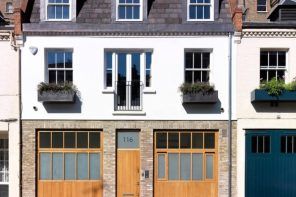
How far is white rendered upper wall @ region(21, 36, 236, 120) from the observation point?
45.7 feet

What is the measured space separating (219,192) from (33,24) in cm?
963

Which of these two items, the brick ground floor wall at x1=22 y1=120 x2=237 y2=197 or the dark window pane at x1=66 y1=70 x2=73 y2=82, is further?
the dark window pane at x1=66 y1=70 x2=73 y2=82

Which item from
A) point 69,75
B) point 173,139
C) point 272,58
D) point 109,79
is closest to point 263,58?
point 272,58

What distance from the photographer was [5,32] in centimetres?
1392

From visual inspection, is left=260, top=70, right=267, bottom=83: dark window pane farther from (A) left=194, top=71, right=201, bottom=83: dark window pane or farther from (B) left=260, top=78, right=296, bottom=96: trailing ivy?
(A) left=194, top=71, right=201, bottom=83: dark window pane

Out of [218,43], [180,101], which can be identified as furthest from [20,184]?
[218,43]

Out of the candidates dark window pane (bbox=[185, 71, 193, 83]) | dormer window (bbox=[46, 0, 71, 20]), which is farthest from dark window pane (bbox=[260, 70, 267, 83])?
dormer window (bbox=[46, 0, 71, 20])

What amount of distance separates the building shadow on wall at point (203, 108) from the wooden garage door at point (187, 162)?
83cm

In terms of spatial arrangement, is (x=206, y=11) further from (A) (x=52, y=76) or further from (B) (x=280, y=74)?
(A) (x=52, y=76)

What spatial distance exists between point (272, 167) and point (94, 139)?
22.5ft

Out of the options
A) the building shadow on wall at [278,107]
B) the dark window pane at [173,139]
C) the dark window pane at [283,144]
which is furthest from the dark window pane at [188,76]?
the dark window pane at [283,144]

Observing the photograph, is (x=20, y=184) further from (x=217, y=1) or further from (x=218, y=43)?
(x=217, y=1)

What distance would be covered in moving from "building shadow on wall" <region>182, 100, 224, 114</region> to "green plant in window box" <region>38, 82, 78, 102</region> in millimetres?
4358

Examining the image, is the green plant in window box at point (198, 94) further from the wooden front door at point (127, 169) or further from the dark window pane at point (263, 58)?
the wooden front door at point (127, 169)
